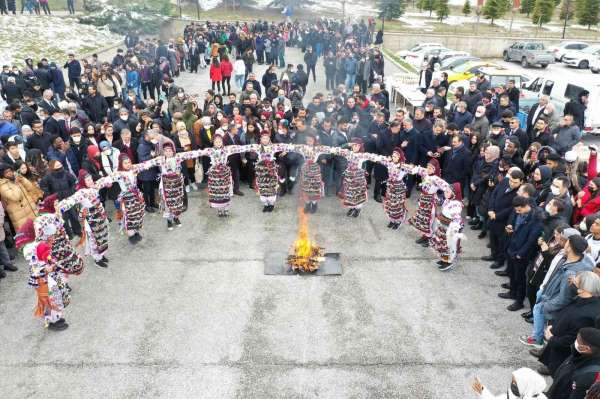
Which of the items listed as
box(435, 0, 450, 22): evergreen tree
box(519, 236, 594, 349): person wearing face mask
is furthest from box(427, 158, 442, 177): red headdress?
box(435, 0, 450, 22): evergreen tree

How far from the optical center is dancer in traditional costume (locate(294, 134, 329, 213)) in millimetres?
10086

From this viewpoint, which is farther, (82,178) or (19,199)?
(19,199)

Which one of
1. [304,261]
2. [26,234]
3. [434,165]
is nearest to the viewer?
[26,234]

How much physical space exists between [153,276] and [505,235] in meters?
5.98

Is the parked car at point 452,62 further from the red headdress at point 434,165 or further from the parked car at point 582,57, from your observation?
the red headdress at point 434,165

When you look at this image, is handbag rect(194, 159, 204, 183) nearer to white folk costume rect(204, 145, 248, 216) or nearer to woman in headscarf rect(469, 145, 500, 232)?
white folk costume rect(204, 145, 248, 216)

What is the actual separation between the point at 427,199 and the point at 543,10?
42.9 meters

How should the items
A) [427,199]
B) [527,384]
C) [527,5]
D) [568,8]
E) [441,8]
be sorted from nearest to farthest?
[527,384] < [427,199] < [568,8] < [441,8] < [527,5]

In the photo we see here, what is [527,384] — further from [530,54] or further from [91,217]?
[530,54]

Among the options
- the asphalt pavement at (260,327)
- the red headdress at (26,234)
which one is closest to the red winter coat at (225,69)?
the asphalt pavement at (260,327)

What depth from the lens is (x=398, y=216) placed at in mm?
9734

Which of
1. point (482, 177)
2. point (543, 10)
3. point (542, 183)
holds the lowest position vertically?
point (482, 177)

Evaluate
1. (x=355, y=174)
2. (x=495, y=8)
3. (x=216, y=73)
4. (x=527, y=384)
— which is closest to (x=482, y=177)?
(x=355, y=174)

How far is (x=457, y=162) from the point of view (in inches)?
387
